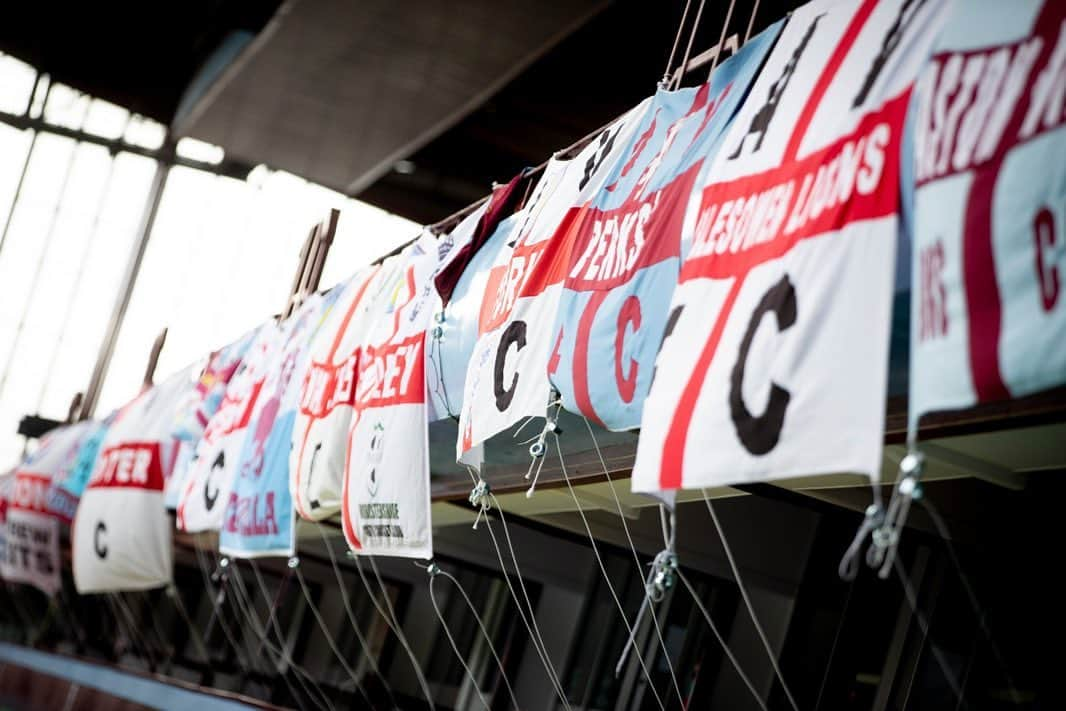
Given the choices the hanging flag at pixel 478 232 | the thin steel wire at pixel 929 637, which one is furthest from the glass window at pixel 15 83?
the thin steel wire at pixel 929 637

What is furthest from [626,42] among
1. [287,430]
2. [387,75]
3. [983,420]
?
[983,420]

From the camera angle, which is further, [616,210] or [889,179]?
[616,210]

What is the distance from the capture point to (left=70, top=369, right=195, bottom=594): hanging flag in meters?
7.75

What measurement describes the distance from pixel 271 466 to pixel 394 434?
1.55 metres

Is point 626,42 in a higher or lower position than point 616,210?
higher

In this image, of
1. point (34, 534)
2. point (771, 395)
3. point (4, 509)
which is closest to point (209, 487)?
point (34, 534)

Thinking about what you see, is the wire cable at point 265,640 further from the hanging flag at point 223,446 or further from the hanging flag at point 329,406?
the hanging flag at point 329,406

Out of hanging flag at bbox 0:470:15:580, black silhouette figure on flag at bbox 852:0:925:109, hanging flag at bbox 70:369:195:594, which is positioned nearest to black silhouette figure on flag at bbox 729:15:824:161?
black silhouette figure on flag at bbox 852:0:925:109

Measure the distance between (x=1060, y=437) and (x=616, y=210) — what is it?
1267 mm

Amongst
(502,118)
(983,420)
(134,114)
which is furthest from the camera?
(134,114)

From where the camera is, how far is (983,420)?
272 centimetres

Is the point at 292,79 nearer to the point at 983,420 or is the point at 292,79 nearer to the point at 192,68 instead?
the point at 192,68

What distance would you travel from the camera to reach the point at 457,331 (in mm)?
4492

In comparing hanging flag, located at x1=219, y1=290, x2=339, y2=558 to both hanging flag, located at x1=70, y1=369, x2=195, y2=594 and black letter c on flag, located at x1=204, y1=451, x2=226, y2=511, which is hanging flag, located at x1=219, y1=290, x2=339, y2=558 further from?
hanging flag, located at x1=70, y1=369, x2=195, y2=594
